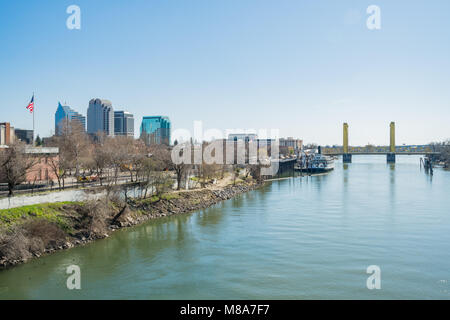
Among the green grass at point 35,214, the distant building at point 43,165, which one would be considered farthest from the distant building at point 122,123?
the green grass at point 35,214

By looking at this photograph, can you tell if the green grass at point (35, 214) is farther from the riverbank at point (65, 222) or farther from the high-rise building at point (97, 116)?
the high-rise building at point (97, 116)

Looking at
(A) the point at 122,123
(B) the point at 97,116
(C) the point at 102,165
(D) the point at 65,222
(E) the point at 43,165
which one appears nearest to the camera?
(D) the point at 65,222

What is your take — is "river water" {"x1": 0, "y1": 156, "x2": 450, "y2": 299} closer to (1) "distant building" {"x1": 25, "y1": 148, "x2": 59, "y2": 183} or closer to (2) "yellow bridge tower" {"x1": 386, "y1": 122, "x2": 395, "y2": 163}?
(1) "distant building" {"x1": 25, "y1": 148, "x2": 59, "y2": 183}

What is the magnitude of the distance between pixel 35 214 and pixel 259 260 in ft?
41.1

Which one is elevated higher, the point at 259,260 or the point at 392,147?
the point at 392,147

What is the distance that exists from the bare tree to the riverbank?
2133 mm

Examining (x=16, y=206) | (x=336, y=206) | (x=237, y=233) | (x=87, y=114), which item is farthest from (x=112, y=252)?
(x=87, y=114)

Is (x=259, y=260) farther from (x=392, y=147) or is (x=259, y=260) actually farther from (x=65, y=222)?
(x=392, y=147)

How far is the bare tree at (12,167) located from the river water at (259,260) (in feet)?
20.4

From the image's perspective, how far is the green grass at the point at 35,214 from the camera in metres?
17.0

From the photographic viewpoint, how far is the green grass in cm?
1695

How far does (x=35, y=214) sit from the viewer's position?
1833 cm

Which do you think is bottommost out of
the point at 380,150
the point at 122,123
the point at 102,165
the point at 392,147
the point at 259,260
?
the point at 259,260

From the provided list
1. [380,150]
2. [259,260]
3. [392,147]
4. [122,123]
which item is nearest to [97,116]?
[122,123]
